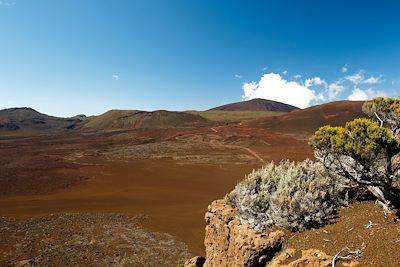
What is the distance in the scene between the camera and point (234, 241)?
24.1 feet

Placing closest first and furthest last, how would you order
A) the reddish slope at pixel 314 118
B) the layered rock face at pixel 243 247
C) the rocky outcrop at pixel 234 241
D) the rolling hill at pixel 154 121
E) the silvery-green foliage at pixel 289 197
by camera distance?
the layered rock face at pixel 243 247 < the rocky outcrop at pixel 234 241 < the silvery-green foliage at pixel 289 197 < the reddish slope at pixel 314 118 < the rolling hill at pixel 154 121

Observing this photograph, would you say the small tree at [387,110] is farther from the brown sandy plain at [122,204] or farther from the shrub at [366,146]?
the brown sandy plain at [122,204]

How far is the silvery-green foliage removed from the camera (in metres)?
6.84

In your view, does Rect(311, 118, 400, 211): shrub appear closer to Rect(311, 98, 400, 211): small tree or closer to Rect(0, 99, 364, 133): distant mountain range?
Rect(311, 98, 400, 211): small tree

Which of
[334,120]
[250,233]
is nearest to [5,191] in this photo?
[250,233]

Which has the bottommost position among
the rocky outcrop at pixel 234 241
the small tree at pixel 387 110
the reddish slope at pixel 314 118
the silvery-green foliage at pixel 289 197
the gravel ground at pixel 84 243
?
the gravel ground at pixel 84 243

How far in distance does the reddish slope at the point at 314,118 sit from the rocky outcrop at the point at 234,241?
5966cm

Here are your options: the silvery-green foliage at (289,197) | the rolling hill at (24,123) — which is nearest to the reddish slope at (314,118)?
the silvery-green foliage at (289,197)

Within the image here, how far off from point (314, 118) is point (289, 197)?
6950 centimetres

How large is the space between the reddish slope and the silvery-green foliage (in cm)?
5956

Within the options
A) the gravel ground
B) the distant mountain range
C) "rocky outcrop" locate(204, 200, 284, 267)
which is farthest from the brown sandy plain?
the distant mountain range

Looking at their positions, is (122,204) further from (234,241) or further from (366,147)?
(366,147)

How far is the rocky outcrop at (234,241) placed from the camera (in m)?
6.54

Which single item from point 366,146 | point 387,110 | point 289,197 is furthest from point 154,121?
point 366,146
